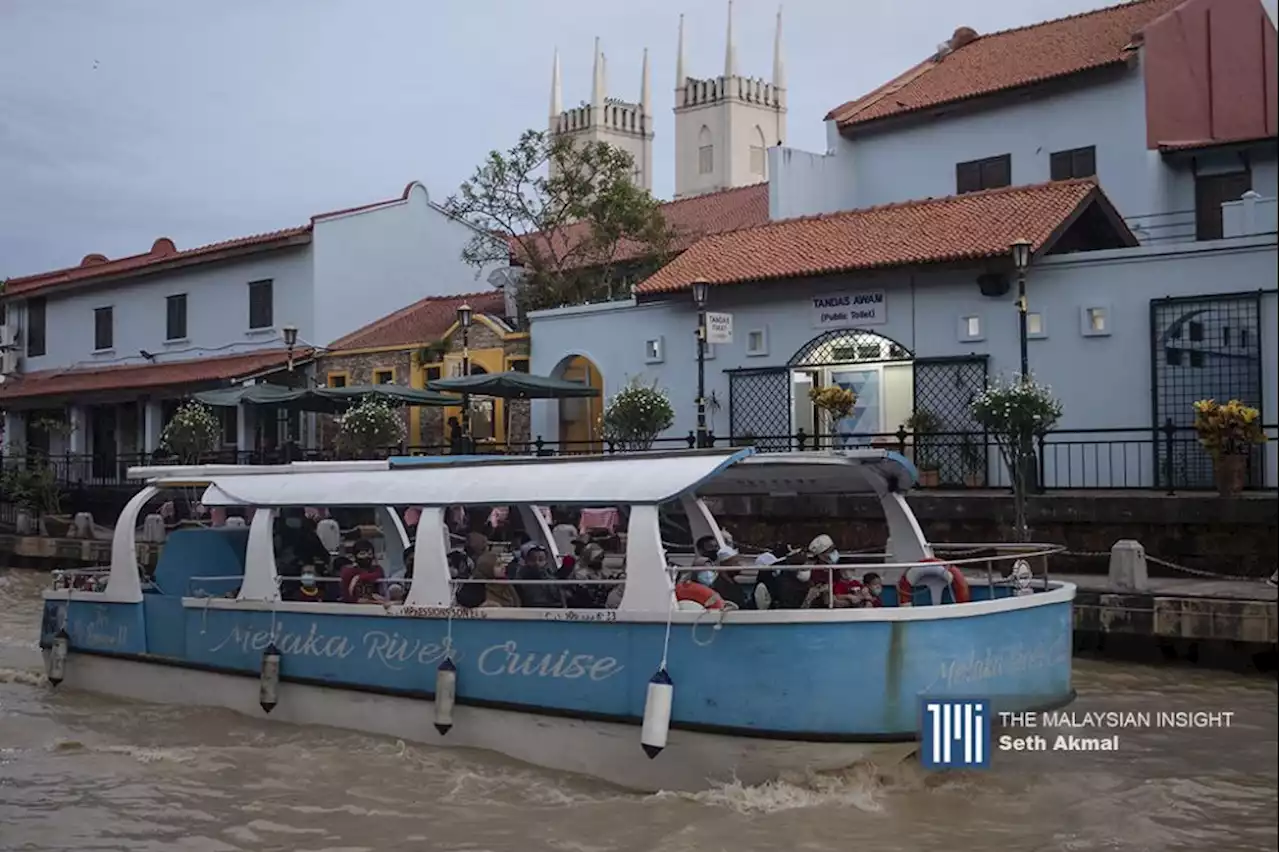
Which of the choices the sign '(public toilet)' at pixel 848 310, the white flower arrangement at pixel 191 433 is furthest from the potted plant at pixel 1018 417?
the white flower arrangement at pixel 191 433

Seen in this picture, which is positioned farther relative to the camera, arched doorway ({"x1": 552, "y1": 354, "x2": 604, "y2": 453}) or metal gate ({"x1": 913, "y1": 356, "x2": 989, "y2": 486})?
arched doorway ({"x1": 552, "y1": 354, "x2": 604, "y2": 453})

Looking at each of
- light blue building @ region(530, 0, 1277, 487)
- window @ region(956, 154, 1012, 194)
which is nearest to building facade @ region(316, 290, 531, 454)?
light blue building @ region(530, 0, 1277, 487)

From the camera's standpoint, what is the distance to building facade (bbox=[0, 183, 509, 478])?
108 ft

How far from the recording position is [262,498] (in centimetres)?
1164

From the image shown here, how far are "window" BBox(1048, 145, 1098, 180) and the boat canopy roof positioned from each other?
54.7ft

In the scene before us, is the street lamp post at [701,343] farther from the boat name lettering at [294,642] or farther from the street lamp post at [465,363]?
the boat name lettering at [294,642]

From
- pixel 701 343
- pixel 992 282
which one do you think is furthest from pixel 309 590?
pixel 992 282

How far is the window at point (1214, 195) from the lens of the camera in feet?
80.2

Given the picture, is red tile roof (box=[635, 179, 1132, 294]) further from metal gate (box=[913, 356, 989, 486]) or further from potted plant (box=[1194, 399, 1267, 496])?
potted plant (box=[1194, 399, 1267, 496])

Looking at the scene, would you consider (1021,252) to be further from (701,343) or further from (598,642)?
(598,642)

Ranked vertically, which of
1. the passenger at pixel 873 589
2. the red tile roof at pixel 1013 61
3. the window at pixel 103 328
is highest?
the red tile roof at pixel 1013 61

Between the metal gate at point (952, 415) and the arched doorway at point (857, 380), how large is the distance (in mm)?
328

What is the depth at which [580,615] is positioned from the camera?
9.47 meters

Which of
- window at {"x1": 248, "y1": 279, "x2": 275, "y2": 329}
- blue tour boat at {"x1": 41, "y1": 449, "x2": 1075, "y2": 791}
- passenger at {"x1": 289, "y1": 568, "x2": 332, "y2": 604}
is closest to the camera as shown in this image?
blue tour boat at {"x1": 41, "y1": 449, "x2": 1075, "y2": 791}
